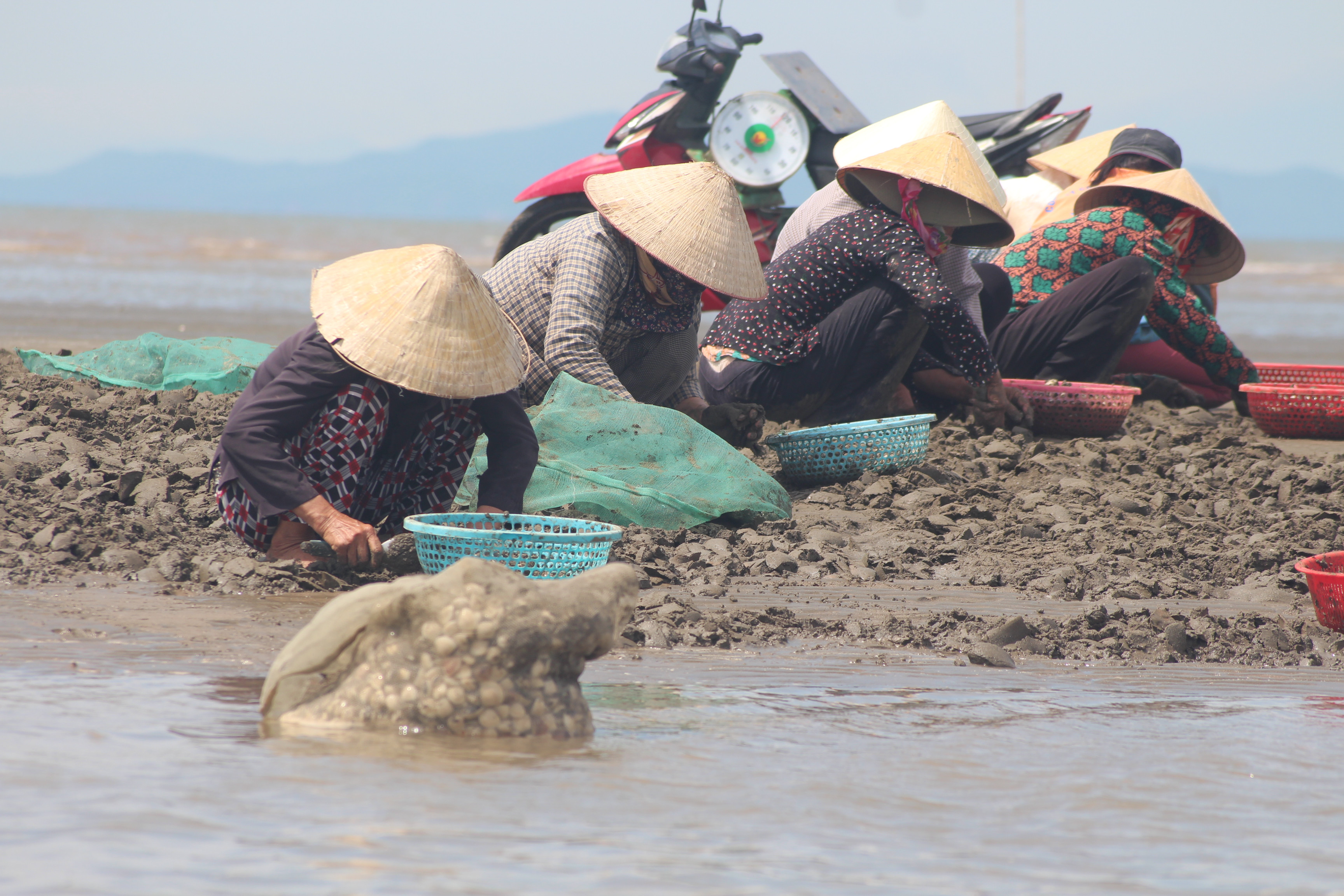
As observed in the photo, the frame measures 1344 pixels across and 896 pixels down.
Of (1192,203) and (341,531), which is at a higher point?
(1192,203)

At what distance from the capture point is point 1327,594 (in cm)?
315

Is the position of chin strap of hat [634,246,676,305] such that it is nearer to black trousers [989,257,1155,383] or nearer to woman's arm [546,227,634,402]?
woman's arm [546,227,634,402]

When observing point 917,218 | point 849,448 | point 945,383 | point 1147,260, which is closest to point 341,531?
point 849,448

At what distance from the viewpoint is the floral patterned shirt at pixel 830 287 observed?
497 centimetres

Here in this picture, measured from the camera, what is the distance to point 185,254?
2602cm

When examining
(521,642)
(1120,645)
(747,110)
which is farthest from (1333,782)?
(747,110)

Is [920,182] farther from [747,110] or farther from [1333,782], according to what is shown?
[1333,782]

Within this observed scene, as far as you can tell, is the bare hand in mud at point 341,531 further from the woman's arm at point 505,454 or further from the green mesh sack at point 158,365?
the green mesh sack at point 158,365

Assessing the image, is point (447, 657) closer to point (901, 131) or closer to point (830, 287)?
point (830, 287)

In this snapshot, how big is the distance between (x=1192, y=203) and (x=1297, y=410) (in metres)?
1.05

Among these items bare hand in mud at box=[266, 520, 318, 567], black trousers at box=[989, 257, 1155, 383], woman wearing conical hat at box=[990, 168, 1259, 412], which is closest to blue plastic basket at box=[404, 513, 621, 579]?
bare hand in mud at box=[266, 520, 318, 567]

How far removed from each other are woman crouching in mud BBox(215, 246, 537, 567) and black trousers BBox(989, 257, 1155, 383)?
10.4 ft

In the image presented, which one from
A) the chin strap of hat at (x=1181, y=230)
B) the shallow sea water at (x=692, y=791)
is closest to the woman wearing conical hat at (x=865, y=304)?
the chin strap of hat at (x=1181, y=230)

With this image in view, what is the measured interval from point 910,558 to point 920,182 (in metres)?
1.74
